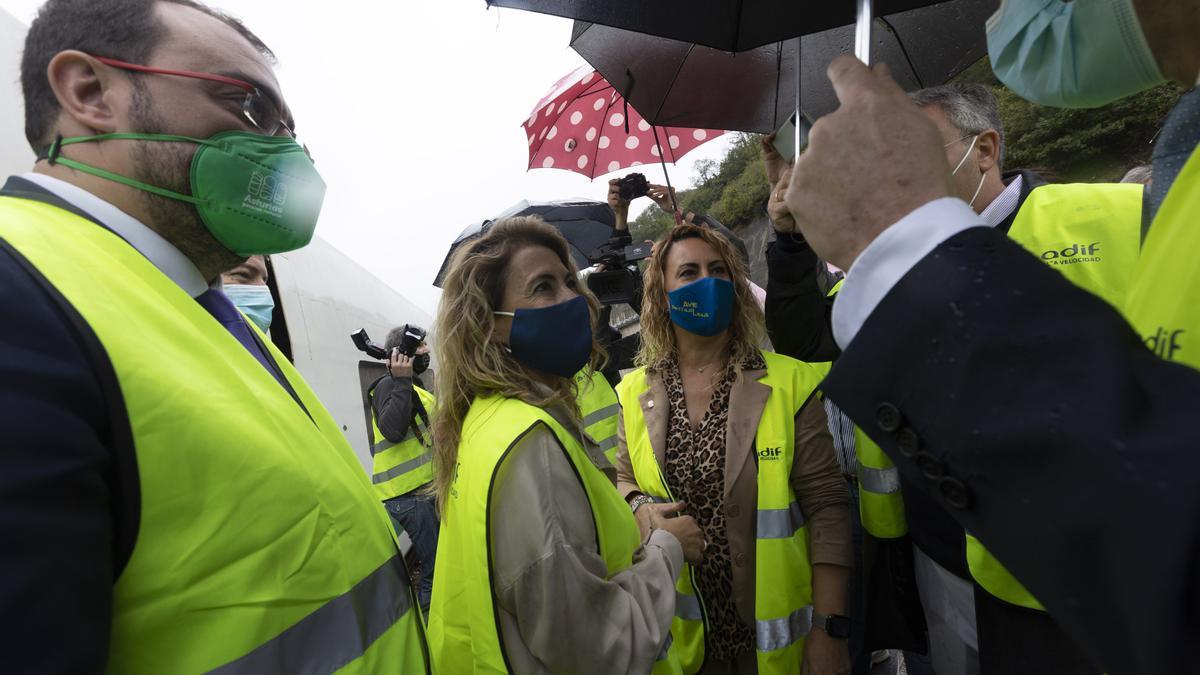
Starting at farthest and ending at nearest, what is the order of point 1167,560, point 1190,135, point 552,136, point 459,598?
point 552,136 → point 459,598 → point 1190,135 → point 1167,560

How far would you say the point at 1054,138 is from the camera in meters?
12.4

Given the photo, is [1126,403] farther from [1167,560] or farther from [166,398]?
[166,398]

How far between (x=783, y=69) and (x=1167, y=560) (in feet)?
9.64

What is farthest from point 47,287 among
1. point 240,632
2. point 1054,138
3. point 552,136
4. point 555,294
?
point 1054,138

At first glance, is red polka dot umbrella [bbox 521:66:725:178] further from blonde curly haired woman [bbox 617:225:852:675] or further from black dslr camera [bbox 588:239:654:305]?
blonde curly haired woman [bbox 617:225:852:675]

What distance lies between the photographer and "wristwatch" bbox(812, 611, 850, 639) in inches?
81.0

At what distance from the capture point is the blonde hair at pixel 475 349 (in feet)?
5.95

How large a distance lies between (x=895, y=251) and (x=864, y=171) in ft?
0.37

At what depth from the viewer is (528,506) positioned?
4.58ft

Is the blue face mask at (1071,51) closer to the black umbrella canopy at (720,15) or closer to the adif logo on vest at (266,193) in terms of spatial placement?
the black umbrella canopy at (720,15)

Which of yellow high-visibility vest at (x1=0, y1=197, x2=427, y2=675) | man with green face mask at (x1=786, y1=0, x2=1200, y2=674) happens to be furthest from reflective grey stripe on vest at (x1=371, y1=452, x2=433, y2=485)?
man with green face mask at (x1=786, y1=0, x2=1200, y2=674)

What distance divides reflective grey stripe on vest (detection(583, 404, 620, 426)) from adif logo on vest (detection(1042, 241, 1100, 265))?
103 inches

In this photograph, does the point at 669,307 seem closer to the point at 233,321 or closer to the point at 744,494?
the point at 744,494

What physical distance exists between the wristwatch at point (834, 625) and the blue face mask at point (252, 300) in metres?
2.90
